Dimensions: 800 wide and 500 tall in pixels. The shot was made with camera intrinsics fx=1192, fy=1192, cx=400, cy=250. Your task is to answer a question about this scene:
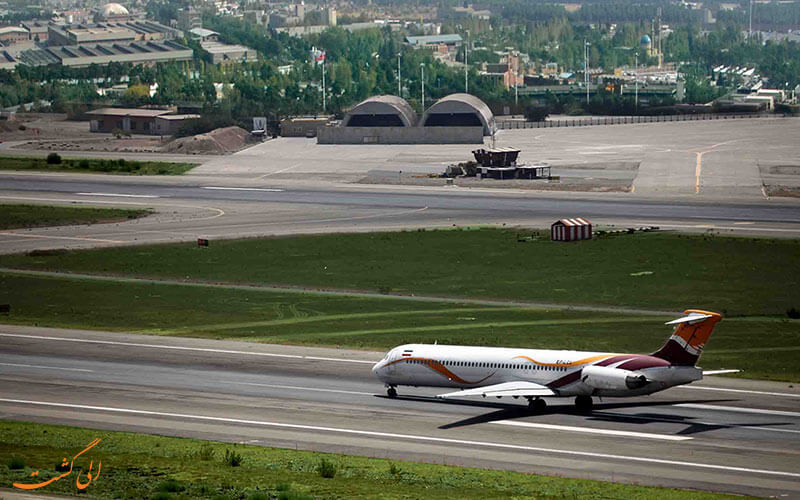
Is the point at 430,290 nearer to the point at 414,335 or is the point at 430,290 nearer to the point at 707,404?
the point at 414,335

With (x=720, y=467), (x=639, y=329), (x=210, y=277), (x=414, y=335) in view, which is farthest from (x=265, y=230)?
(x=720, y=467)

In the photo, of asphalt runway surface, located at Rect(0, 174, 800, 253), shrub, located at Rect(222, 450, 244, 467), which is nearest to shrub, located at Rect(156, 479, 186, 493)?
shrub, located at Rect(222, 450, 244, 467)

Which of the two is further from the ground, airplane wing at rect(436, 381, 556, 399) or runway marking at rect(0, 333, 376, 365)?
airplane wing at rect(436, 381, 556, 399)

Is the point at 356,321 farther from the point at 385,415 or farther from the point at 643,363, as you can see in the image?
the point at 643,363

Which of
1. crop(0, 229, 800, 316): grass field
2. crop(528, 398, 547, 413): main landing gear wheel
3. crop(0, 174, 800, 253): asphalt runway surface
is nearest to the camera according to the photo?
crop(528, 398, 547, 413): main landing gear wheel

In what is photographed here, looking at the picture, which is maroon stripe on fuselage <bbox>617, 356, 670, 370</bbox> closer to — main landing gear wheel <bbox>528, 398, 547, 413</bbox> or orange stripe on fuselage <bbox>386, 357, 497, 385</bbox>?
main landing gear wheel <bbox>528, 398, 547, 413</bbox>

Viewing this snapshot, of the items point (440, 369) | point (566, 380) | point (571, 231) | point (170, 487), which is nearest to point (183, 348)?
point (440, 369)

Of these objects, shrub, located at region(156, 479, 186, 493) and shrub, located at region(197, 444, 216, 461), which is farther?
shrub, located at region(197, 444, 216, 461)

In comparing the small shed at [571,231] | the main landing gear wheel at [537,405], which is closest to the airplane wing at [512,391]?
the main landing gear wheel at [537,405]
